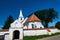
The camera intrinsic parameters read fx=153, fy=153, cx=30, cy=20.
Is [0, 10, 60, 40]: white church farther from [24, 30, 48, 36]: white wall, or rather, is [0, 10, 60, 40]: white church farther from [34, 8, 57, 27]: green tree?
[34, 8, 57, 27]: green tree

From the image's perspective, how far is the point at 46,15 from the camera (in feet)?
235

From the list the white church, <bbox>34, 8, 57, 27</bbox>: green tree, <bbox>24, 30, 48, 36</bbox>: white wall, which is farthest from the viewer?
<bbox>34, 8, 57, 27</bbox>: green tree

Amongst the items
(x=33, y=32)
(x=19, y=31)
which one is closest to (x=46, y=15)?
(x=33, y=32)

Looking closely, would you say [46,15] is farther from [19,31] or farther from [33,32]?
[19,31]

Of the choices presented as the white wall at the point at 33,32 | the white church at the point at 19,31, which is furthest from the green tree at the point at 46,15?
the white wall at the point at 33,32

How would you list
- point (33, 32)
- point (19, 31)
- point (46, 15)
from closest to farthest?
point (19, 31) → point (33, 32) → point (46, 15)

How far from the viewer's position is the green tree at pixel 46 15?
7162 centimetres

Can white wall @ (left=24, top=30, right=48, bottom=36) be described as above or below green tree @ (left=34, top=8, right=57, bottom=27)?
below

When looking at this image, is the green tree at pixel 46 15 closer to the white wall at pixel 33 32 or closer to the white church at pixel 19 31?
the white church at pixel 19 31

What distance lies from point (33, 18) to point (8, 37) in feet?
68.3

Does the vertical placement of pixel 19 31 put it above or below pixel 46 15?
below

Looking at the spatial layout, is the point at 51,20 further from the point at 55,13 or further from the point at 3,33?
the point at 3,33

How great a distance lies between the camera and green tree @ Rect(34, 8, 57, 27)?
71625 mm

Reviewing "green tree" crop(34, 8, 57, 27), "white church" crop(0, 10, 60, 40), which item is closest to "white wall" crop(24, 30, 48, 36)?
"white church" crop(0, 10, 60, 40)
